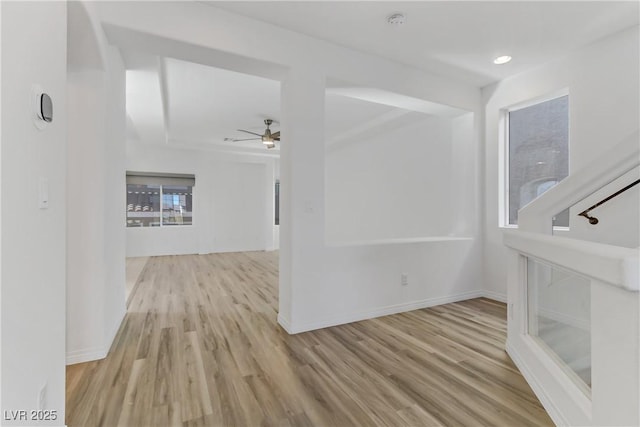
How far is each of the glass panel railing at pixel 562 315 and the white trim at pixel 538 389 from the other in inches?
7.9

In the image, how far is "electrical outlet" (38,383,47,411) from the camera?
115cm

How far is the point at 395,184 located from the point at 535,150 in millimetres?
2493

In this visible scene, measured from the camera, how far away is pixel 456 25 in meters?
2.67

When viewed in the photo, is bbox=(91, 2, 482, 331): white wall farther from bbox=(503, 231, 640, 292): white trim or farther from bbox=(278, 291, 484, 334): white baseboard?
bbox=(503, 231, 640, 292): white trim

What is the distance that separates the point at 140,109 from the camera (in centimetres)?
468

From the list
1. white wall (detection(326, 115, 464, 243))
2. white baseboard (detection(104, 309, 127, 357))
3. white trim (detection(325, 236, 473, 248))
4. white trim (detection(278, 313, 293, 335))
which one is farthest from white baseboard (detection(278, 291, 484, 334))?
white baseboard (detection(104, 309, 127, 357))

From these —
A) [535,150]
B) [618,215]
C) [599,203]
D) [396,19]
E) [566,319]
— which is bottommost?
[566,319]

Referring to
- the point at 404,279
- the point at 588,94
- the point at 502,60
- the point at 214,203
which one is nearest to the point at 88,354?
the point at 404,279

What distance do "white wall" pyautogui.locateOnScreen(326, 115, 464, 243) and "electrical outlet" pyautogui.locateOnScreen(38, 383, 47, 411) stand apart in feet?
12.5

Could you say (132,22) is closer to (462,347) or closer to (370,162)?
(462,347)

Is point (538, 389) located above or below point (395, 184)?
below

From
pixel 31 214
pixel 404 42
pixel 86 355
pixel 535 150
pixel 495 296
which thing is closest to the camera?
pixel 31 214

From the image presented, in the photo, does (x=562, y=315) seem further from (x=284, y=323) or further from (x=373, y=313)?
(x=284, y=323)

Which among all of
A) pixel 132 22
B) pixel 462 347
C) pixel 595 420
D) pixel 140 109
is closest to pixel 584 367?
pixel 595 420
